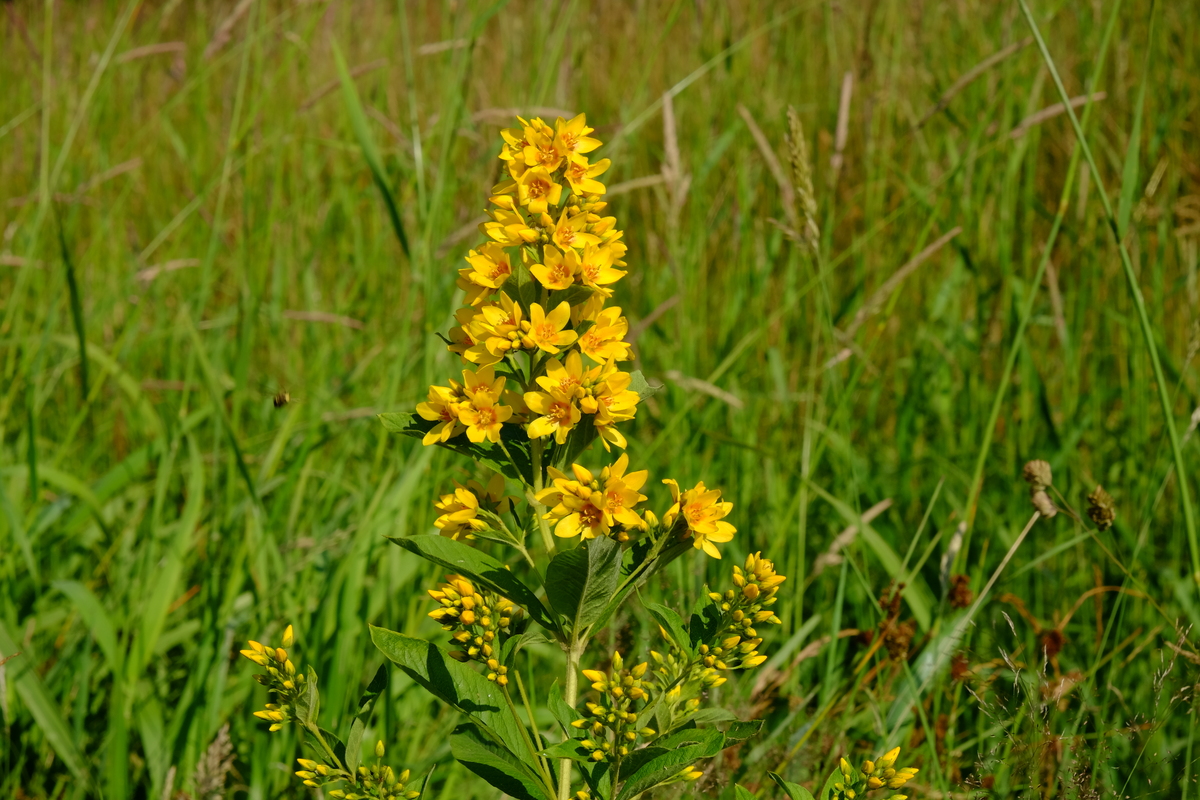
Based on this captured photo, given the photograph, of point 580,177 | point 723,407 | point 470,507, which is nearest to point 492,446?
point 470,507

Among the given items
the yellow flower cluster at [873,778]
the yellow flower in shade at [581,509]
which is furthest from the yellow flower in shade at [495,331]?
the yellow flower cluster at [873,778]

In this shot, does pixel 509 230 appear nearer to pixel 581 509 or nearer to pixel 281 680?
pixel 581 509

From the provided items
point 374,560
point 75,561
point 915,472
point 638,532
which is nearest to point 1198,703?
point 638,532

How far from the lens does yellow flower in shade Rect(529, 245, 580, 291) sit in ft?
2.98

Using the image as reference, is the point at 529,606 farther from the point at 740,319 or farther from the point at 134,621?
the point at 740,319

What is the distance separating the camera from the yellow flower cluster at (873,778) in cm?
89

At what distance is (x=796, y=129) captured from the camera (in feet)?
5.68

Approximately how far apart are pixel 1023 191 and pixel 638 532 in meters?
2.36

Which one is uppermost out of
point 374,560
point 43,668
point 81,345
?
point 81,345

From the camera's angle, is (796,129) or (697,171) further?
(697,171)

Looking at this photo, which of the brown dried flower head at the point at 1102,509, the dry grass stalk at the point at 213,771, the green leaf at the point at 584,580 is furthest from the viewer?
the brown dried flower head at the point at 1102,509

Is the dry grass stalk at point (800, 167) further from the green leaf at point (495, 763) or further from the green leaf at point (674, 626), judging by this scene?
the green leaf at point (495, 763)

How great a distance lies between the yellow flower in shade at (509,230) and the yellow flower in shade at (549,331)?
0.07 meters

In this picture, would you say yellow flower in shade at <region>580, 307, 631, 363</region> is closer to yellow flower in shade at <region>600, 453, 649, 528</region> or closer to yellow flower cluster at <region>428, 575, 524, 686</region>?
yellow flower in shade at <region>600, 453, 649, 528</region>
